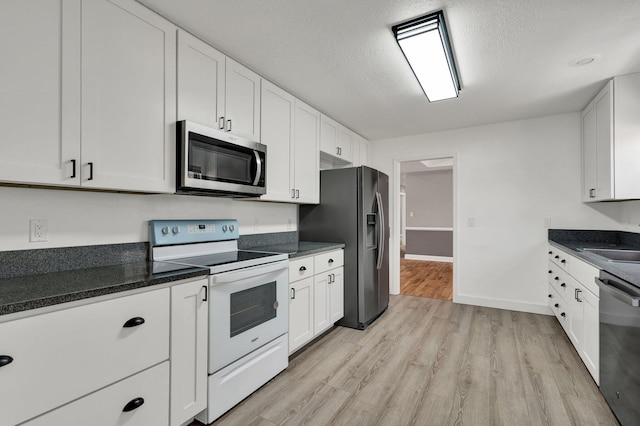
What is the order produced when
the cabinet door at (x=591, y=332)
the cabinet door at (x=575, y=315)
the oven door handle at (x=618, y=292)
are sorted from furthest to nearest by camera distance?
the cabinet door at (x=575, y=315), the cabinet door at (x=591, y=332), the oven door handle at (x=618, y=292)

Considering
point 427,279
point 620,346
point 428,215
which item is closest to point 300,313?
point 620,346

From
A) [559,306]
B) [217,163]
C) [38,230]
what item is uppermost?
[217,163]

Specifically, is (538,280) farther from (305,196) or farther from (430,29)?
(430,29)

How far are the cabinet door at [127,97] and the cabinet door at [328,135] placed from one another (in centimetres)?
181

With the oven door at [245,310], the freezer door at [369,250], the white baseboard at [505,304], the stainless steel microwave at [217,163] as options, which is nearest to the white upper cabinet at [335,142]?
the freezer door at [369,250]

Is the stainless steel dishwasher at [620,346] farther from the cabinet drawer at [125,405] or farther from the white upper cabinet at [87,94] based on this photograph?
the white upper cabinet at [87,94]

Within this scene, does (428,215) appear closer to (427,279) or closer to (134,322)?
(427,279)

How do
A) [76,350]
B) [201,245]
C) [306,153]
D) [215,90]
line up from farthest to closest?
[306,153], [201,245], [215,90], [76,350]

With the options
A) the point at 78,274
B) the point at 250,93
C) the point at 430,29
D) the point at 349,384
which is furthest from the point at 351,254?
the point at 78,274

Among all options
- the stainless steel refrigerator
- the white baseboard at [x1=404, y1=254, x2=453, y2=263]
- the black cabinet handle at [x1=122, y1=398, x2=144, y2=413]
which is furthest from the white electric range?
the white baseboard at [x1=404, y1=254, x2=453, y2=263]

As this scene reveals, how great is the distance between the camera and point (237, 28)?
6.47 feet

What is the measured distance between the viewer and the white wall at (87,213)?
149cm

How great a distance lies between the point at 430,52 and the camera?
2.16 metres

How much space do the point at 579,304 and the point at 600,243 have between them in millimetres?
1400
